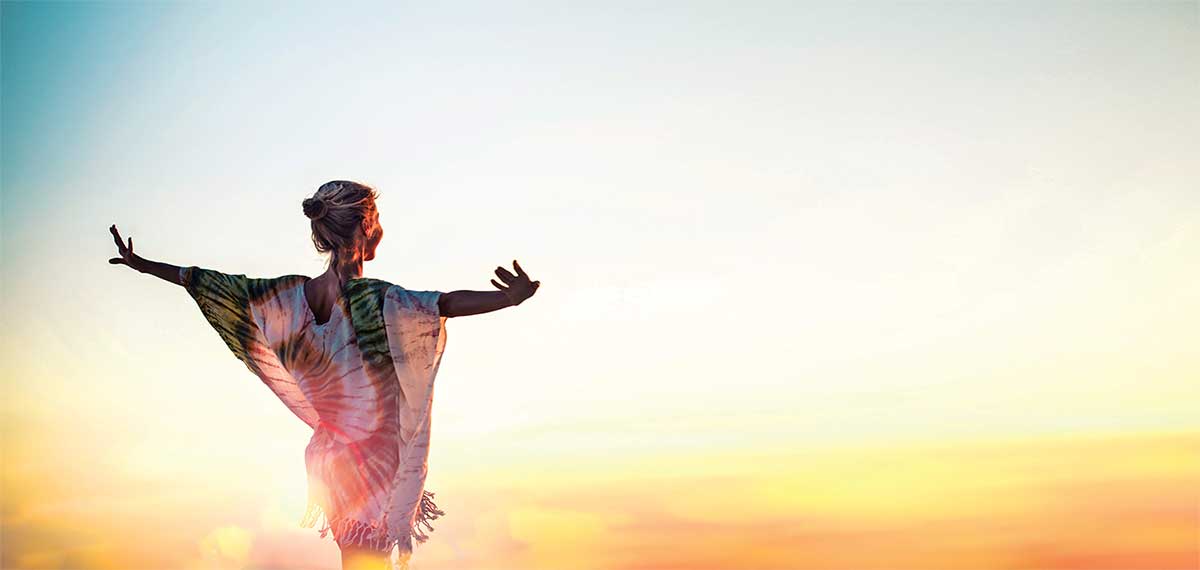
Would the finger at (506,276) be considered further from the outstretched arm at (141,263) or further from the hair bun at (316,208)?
the outstretched arm at (141,263)

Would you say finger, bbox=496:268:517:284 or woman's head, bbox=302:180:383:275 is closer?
finger, bbox=496:268:517:284

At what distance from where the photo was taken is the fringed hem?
6930mm

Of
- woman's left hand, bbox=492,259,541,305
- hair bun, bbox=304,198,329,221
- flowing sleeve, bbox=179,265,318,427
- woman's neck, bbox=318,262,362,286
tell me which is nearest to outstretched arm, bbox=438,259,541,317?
woman's left hand, bbox=492,259,541,305

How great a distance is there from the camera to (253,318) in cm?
725

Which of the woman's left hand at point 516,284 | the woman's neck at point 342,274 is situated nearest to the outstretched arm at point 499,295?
the woman's left hand at point 516,284

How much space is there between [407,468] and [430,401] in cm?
32

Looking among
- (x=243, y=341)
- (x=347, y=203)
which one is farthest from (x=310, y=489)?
(x=347, y=203)

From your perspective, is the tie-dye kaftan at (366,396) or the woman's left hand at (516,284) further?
the tie-dye kaftan at (366,396)

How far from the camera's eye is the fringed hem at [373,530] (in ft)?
22.7

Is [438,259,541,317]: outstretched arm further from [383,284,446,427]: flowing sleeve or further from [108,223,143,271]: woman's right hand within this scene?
[108,223,143,271]: woman's right hand

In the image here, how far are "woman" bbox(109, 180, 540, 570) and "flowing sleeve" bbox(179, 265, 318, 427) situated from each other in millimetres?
19

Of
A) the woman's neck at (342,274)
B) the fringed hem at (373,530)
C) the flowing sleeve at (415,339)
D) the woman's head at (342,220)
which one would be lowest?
the fringed hem at (373,530)

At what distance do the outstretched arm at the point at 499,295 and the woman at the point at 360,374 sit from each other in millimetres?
14

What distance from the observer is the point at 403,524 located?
6.96 m
